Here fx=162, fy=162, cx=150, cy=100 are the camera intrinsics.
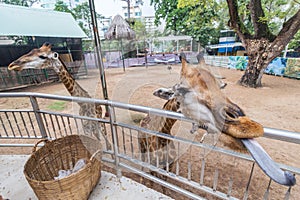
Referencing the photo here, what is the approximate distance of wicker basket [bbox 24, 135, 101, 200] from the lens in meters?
0.99

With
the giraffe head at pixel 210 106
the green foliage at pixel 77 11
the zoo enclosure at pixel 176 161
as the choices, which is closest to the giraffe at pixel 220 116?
the giraffe head at pixel 210 106

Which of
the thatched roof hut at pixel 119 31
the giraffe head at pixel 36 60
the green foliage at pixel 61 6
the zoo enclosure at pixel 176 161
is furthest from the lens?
the green foliage at pixel 61 6

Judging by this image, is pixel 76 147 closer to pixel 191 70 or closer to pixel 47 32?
pixel 191 70

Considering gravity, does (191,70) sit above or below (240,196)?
above

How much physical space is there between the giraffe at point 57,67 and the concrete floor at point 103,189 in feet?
1.15

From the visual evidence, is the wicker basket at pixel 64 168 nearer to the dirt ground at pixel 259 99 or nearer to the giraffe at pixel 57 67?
the giraffe at pixel 57 67

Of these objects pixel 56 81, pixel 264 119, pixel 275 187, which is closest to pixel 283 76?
pixel 264 119

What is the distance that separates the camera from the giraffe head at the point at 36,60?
1.41 metres

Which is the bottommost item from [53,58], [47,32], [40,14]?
[53,58]

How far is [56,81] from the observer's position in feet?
22.3

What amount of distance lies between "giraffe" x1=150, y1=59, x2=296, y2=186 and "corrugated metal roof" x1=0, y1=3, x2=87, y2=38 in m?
A: 6.53

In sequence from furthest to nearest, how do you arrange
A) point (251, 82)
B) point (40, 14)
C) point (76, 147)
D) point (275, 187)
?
point (40, 14) < point (251, 82) < point (275, 187) < point (76, 147)

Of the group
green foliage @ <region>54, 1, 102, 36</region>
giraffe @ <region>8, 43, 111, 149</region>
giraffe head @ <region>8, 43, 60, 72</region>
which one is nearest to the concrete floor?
giraffe @ <region>8, 43, 111, 149</region>

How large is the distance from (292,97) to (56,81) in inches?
323
